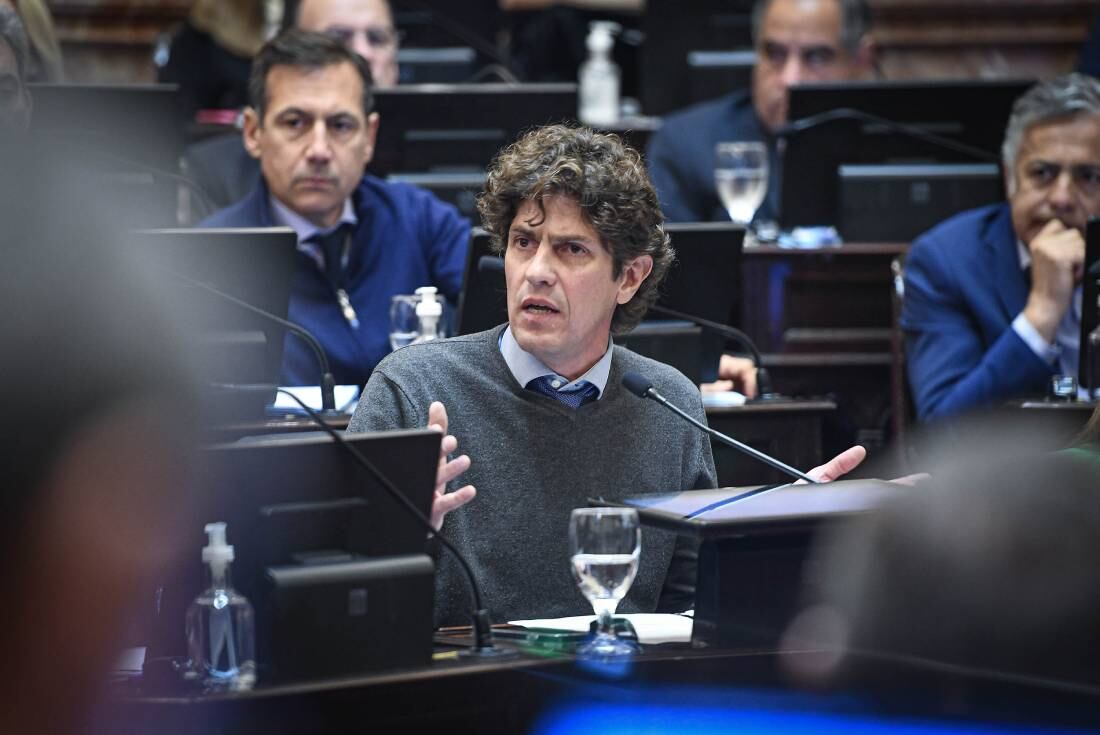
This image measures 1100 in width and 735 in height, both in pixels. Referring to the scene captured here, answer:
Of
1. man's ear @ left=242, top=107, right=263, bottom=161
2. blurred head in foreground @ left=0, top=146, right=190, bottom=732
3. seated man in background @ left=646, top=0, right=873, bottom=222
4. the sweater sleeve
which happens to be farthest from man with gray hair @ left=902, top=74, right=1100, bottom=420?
blurred head in foreground @ left=0, top=146, right=190, bottom=732

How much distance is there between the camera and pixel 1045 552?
97cm

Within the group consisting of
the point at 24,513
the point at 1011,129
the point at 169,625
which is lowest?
the point at 169,625

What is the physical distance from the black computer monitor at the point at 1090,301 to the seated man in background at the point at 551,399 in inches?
47.1

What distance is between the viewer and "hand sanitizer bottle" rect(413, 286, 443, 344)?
11.0 ft

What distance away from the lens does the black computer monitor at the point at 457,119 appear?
167 inches

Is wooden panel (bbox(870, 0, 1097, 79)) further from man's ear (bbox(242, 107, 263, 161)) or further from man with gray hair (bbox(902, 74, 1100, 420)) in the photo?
man's ear (bbox(242, 107, 263, 161))

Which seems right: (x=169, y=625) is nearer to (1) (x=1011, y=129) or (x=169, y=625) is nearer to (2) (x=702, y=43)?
(1) (x=1011, y=129)

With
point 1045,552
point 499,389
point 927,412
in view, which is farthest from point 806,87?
point 1045,552

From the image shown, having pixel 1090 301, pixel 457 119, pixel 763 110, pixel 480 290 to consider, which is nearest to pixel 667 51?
pixel 763 110

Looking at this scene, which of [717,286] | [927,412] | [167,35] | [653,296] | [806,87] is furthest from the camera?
[167,35]

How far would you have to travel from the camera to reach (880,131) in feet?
14.9

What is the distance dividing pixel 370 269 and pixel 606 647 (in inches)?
84.1

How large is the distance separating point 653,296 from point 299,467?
1030 mm

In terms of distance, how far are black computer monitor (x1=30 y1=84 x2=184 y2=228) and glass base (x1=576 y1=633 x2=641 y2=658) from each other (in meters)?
2.43
